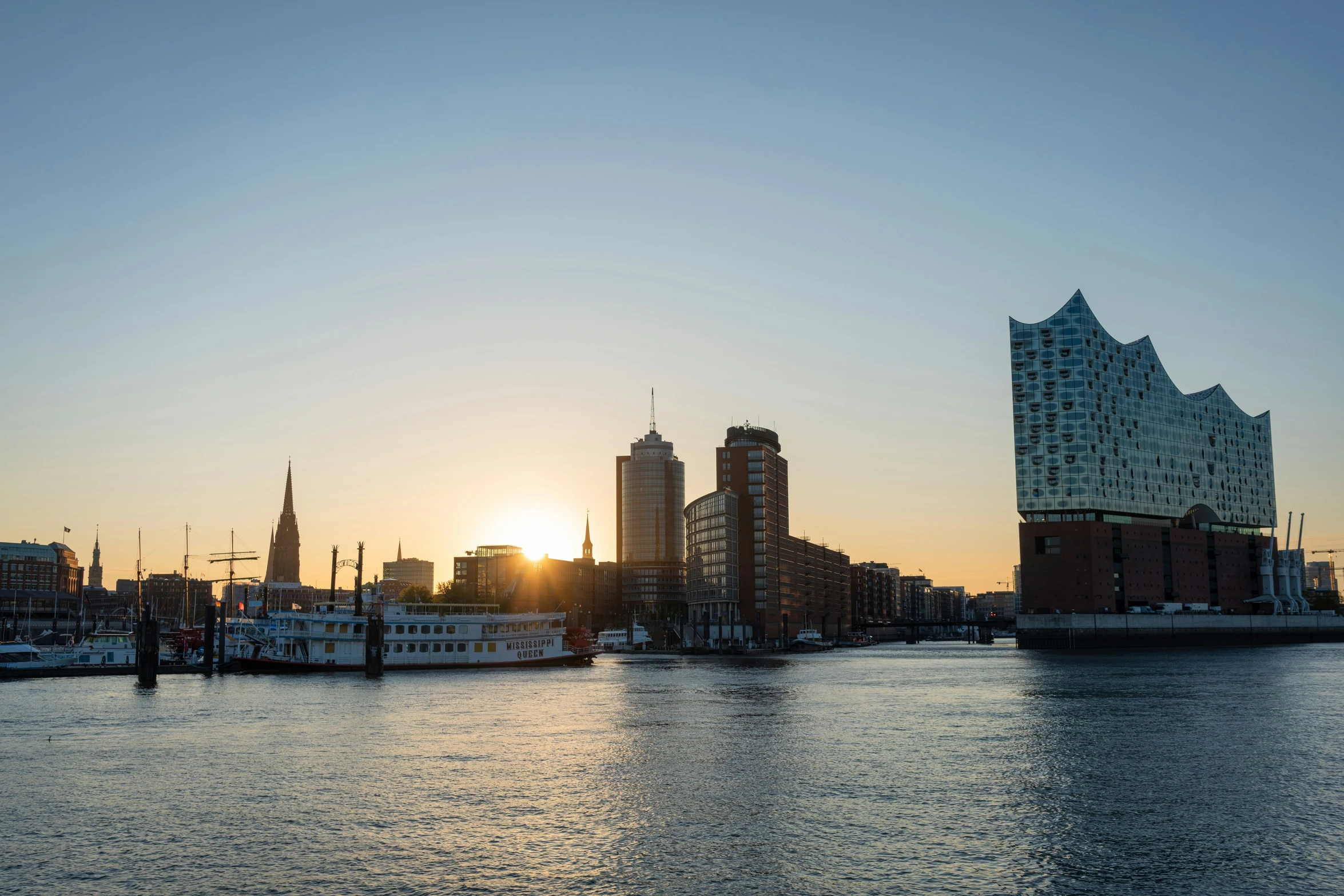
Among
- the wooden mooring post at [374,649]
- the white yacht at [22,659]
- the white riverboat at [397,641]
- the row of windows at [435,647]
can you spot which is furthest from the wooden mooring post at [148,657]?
the row of windows at [435,647]

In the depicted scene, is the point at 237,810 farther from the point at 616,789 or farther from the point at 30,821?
the point at 616,789

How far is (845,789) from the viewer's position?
4525 centimetres

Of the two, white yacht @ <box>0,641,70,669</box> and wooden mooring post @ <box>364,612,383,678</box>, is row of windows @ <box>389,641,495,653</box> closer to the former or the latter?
wooden mooring post @ <box>364,612,383,678</box>

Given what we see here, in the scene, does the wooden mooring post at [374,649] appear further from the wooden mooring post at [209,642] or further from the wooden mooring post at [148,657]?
the wooden mooring post at [148,657]

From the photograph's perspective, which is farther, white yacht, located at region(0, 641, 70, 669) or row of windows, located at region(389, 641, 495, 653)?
row of windows, located at region(389, 641, 495, 653)

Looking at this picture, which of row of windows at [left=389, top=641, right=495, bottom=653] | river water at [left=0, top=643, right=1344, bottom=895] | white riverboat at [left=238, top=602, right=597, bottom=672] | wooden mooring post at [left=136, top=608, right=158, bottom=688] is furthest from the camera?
row of windows at [left=389, top=641, right=495, bottom=653]

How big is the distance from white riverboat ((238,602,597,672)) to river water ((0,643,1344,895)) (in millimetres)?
40902

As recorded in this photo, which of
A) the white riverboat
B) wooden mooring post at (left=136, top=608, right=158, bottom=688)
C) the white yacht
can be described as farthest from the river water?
the white riverboat

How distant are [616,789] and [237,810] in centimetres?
1531

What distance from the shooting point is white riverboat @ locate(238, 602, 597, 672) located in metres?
130

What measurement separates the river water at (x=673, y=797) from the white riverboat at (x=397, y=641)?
40.9m

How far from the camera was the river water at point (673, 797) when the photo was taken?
31.5 meters

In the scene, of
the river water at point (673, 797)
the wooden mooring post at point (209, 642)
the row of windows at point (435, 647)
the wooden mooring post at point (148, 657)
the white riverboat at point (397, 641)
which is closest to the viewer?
the river water at point (673, 797)

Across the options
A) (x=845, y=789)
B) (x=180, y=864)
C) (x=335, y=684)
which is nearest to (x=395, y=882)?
(x=180, y=864)
